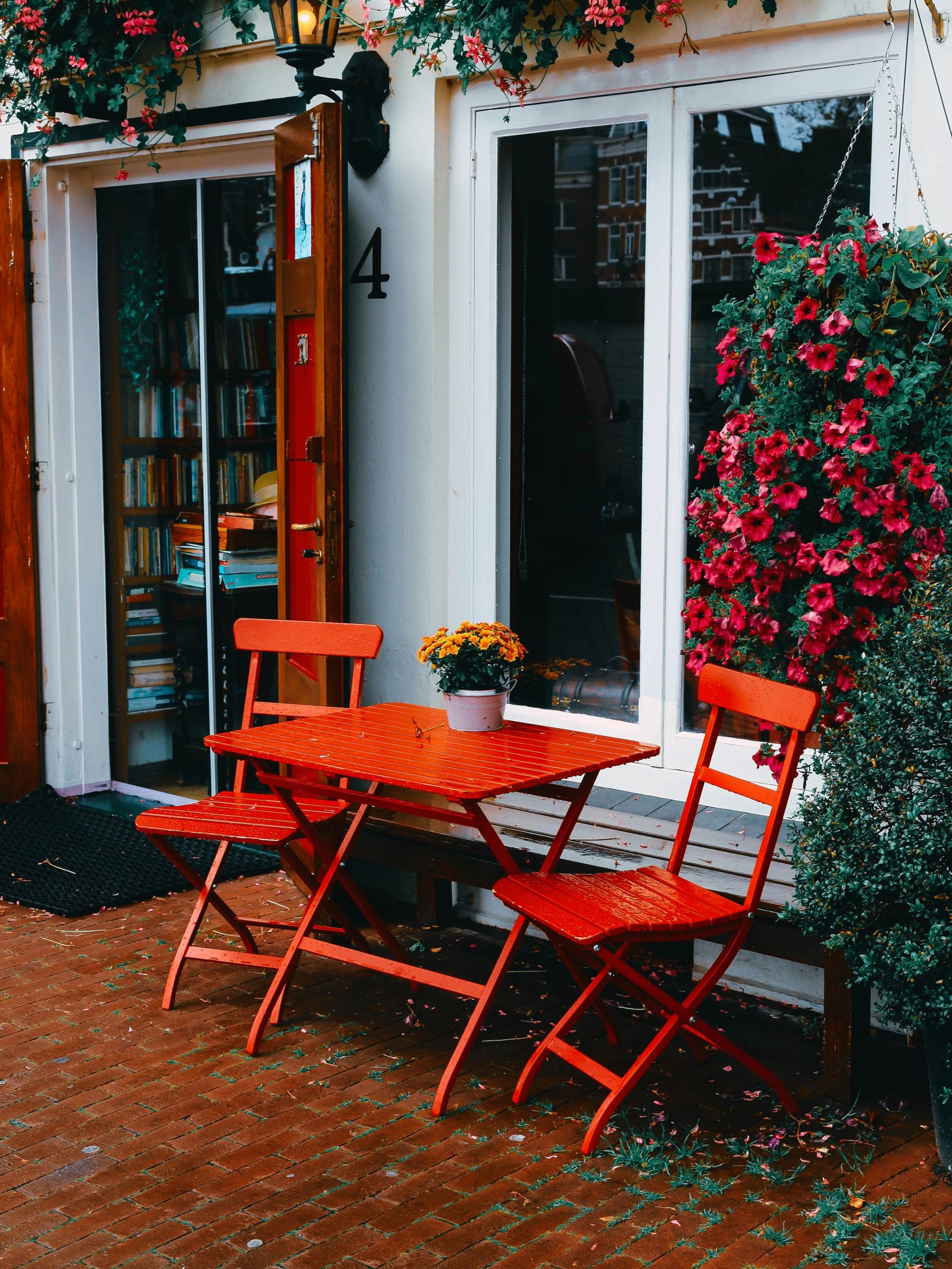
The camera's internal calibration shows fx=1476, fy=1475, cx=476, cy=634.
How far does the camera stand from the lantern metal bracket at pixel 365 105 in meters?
5.21

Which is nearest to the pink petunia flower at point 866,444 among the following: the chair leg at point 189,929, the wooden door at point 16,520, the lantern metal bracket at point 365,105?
the chair leg at point 189,929

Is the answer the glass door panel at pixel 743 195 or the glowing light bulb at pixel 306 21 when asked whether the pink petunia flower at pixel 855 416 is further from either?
the glowing light bulb at pixel 306 21

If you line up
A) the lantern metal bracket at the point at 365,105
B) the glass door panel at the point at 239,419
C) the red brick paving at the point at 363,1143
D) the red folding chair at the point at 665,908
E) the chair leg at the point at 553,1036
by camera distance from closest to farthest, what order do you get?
the red brick paving at the point at 363,1143
the red folding chair at the point at 665,908
the chair leg at the point at 553,1036
the lantern metal bracket at the point at 365,105
the glass door panel at the point at 239,419

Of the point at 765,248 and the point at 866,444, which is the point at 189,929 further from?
the point at 765,248

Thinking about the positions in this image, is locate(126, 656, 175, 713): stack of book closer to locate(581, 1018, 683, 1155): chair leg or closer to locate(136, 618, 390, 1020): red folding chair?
locate(136, 618, 390, 1020): red folding chair

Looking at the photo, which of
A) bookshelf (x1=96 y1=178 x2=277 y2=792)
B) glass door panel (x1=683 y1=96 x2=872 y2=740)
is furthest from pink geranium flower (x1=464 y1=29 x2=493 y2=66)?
bookshelf (x1=96 y1=178 x2=277 y2=792)

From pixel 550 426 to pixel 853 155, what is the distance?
1.41 meters

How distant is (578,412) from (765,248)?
140cm

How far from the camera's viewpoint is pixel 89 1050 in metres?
4.11

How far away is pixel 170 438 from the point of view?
6.59 metres

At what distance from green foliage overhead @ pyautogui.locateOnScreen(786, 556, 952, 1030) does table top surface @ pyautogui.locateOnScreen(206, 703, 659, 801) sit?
716 millimetres

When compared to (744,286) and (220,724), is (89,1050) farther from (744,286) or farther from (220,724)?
(744,286)

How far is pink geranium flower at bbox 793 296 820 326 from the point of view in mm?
3717

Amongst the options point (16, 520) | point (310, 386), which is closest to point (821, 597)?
point (310, 386)
